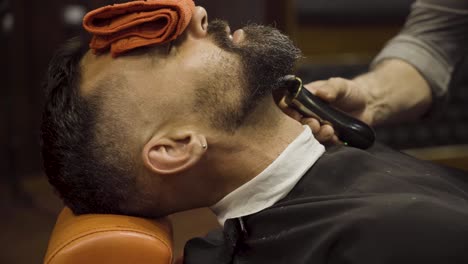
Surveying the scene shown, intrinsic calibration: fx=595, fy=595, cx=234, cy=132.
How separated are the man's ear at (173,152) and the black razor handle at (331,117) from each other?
0.31 m

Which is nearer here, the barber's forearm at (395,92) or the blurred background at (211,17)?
the barber's forearm at (395,92)

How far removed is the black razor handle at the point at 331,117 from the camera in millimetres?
1477

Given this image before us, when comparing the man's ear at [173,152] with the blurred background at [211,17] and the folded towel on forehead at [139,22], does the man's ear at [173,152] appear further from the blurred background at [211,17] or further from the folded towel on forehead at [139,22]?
the blurred background at [211,17]

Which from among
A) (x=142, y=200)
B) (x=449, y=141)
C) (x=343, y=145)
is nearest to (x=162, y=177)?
(x=142, y=200)

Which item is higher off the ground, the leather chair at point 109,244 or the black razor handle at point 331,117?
the black razor handle at point 331,117

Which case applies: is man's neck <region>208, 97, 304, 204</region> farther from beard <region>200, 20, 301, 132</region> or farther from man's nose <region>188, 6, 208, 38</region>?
man's nose <region>188, 6, 208, 38</region>

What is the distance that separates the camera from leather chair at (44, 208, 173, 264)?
1173 mm

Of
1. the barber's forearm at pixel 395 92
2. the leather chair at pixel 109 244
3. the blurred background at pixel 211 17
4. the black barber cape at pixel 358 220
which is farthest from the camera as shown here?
the blurred background at pixel 211 17

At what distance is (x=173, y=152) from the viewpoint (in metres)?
1.28

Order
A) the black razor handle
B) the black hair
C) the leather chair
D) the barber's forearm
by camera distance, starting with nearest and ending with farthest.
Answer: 1. the leather chair
2. the black hair
3. the black razor handle
4. the barber's forearm

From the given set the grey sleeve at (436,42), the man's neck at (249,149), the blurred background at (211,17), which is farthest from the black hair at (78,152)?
the blurred background at (211,17)

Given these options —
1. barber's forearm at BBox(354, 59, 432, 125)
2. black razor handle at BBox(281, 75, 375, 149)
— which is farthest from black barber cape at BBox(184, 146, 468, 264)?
barber's forearm at BBox(354, 59, 432, 125)

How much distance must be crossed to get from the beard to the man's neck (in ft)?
0.08

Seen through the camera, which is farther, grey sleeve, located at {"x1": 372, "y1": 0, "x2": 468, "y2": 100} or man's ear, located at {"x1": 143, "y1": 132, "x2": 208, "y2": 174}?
grey sleeve, located at {"x1": 372, "y1": 0, "x2": 468, "y2": 100}
